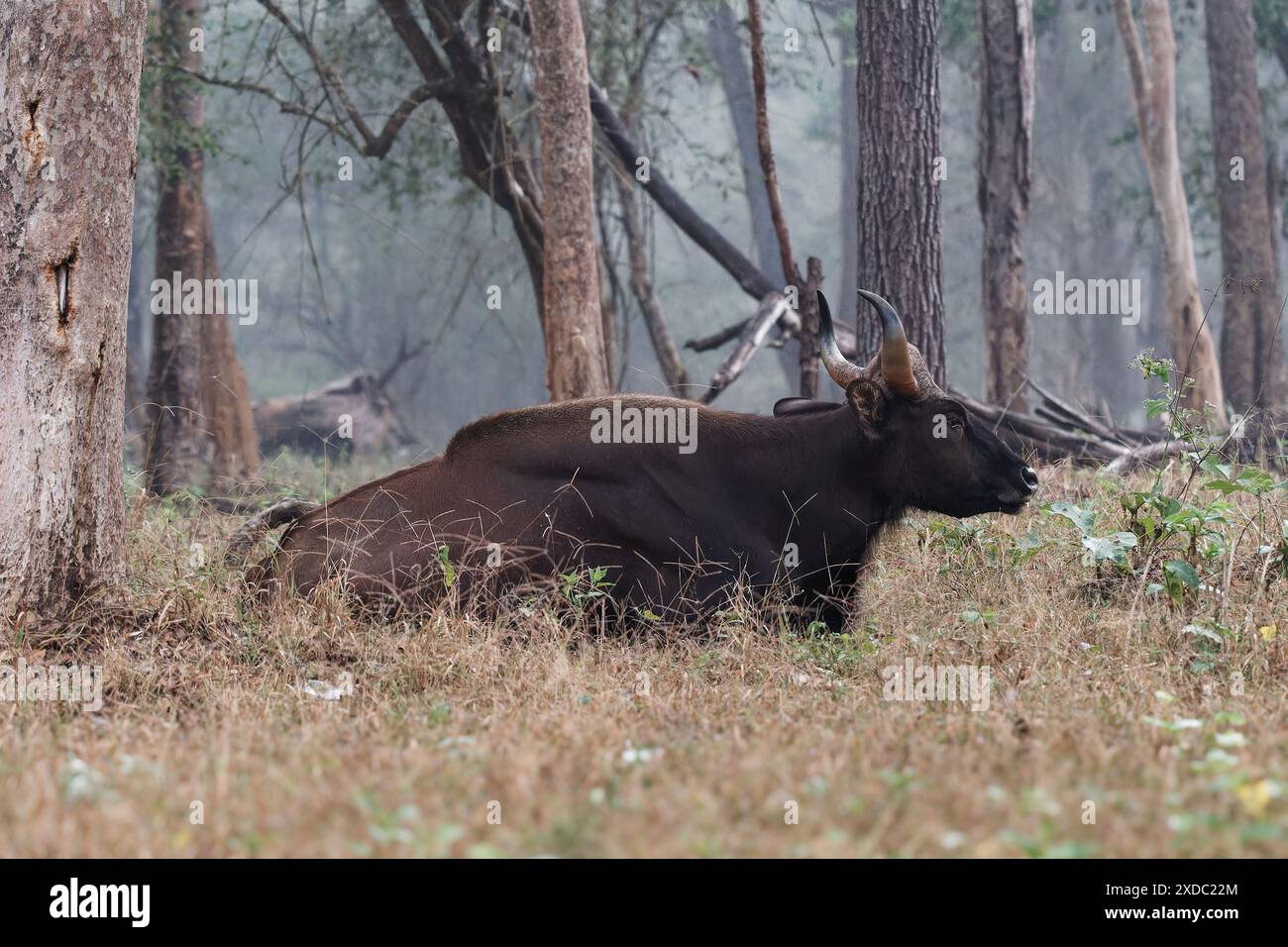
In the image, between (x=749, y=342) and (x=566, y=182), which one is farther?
(x=749, y=342)

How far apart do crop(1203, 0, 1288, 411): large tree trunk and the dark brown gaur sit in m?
9.88

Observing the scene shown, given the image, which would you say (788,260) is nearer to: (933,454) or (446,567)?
(933,454)

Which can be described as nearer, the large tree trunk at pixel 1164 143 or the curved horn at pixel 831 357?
the curved horn at pixel 831 357

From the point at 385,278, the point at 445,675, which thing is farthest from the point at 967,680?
the point at 385,278

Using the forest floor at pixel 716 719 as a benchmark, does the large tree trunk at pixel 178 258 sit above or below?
above

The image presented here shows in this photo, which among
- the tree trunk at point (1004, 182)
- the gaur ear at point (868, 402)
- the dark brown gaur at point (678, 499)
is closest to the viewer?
the dark brown gaur at point (678, 499)

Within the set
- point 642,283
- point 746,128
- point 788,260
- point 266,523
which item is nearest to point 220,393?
point 642,283

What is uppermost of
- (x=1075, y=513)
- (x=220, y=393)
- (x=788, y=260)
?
(x=788, y=260)
